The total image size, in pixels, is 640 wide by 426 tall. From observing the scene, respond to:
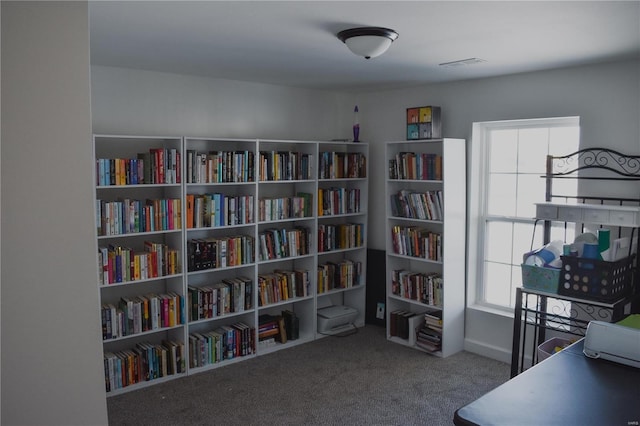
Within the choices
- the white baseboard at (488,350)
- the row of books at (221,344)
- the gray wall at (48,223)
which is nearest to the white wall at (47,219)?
the gray wall at (48,223)

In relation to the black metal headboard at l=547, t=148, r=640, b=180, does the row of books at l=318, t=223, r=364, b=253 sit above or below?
below

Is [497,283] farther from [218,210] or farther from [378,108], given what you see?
[218,210]

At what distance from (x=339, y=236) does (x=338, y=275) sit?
1.26ft

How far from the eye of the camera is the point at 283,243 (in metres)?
4.73

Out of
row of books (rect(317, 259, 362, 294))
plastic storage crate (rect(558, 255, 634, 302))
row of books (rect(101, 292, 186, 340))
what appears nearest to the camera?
plastic storage crate (rect(558, 255, 634, 302))

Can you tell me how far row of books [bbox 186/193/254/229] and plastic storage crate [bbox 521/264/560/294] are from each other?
2.20 metres

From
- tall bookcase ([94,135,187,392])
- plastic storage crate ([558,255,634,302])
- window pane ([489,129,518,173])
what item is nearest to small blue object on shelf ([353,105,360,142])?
window pane ([489,129,518,173])

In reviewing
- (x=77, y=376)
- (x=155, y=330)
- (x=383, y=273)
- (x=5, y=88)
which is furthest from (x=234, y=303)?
(x=5, y=88)

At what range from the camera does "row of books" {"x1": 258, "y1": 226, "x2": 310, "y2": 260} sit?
4613 millimetres

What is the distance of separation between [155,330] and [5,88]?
2.99 metres

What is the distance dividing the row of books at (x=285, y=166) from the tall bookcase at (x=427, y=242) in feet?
2.43

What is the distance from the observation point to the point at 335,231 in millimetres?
5133

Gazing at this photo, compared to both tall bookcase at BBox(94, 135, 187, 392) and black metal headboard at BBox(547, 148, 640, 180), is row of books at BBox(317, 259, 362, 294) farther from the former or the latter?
black metal headboard at BBox(547, 148, 640, 180)

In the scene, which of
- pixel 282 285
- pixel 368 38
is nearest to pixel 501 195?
pixel 282 285
